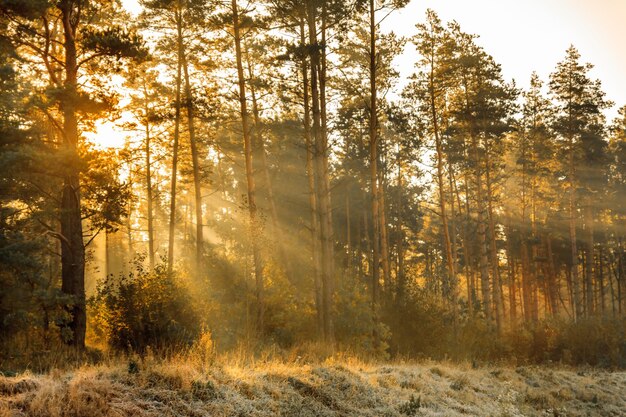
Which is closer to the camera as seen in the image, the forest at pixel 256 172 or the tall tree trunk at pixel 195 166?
the forest at pixel 256 172

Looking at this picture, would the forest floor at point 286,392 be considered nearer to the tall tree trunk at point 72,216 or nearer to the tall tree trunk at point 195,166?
the tall tree trunk at point 72,216

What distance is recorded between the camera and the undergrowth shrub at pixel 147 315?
13461 millimetres

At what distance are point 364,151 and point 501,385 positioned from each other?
2168 centimetres

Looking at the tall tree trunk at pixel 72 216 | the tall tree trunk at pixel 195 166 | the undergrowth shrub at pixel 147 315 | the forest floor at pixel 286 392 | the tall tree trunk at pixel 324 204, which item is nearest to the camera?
the forest floor at pixel 286 392

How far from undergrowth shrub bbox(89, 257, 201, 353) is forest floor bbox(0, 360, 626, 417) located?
339 cm

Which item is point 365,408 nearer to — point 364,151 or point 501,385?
point 501,385

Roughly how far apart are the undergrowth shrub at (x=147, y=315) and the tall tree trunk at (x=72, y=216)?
0.63 metres

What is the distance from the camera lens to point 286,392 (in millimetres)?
9391

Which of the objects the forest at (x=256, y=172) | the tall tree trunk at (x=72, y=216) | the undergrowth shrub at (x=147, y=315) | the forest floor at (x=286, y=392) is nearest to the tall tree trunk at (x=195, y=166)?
the forest at (x=256, y=172)

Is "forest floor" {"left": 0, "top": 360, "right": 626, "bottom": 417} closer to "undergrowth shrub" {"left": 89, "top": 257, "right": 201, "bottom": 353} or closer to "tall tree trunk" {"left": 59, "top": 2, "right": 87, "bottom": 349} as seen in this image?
"undergrowth shrub" {"left": 89, "top": 257, "right": 201, "bottom": 353}

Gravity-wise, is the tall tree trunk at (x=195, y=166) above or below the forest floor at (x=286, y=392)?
above

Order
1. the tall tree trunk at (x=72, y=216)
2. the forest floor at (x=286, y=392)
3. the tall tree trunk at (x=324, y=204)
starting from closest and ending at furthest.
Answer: the forest floor at (x=286, y=392) → the tall tree trunk at (x=72, y=216) → the tall tree trunk at (x=324, y=204)

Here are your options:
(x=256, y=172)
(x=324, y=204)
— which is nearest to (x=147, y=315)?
(x=324, y=204)

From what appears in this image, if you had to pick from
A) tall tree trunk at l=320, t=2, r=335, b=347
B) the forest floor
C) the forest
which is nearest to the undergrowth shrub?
the forest
